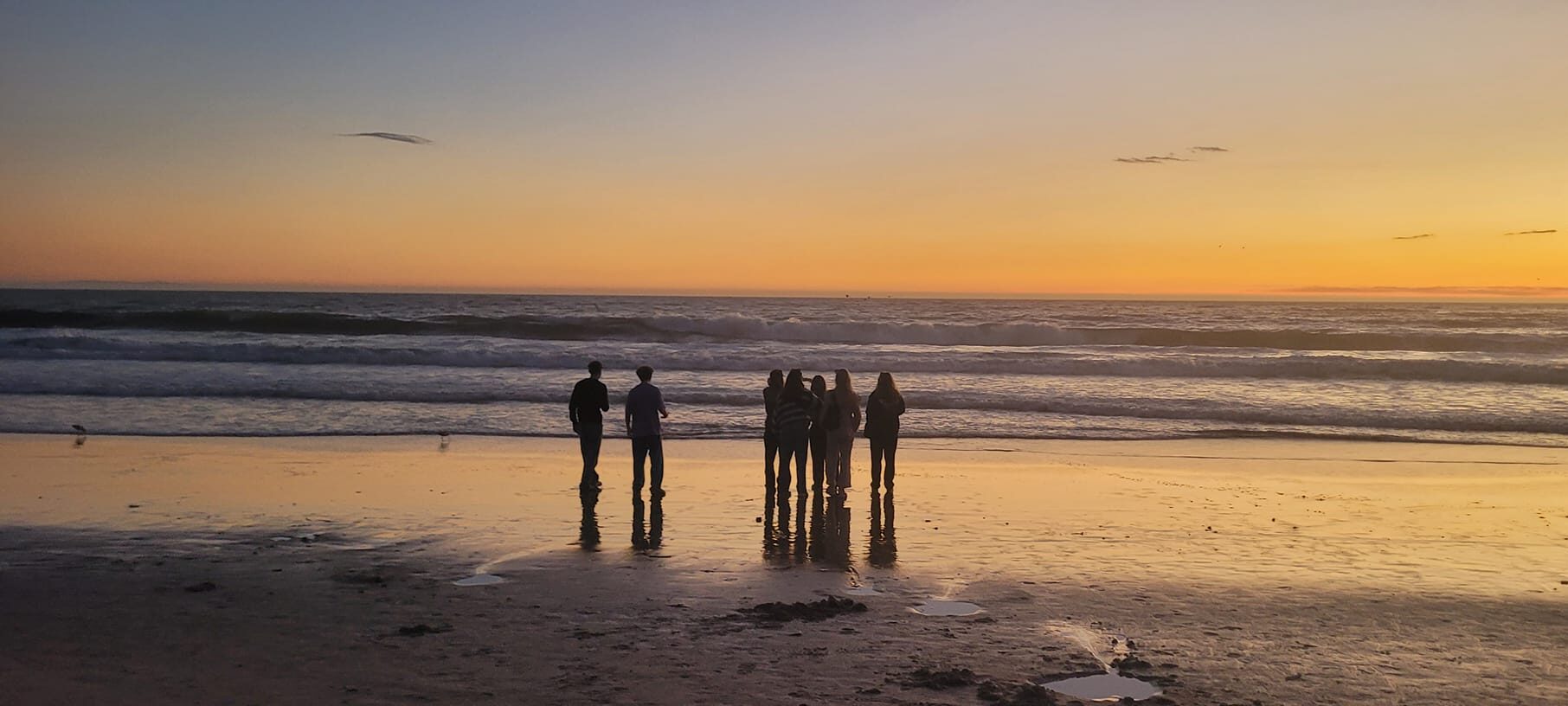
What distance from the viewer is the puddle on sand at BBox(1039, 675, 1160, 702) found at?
18.5 ft

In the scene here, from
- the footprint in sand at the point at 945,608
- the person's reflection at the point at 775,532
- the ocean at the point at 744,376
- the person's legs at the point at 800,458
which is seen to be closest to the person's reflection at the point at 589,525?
the person's reflection at the point at 775,532

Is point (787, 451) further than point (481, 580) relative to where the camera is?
Yes

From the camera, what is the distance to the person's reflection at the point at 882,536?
9188 millimetres

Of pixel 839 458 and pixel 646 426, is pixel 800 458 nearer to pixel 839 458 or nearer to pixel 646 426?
pixel 839 458

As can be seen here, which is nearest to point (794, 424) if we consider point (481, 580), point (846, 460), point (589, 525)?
point (846, 460)

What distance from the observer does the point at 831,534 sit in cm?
1048

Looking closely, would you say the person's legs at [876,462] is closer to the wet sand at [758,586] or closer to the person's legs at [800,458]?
the wet sand at [758,586]

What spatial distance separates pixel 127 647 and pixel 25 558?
10.9 ft

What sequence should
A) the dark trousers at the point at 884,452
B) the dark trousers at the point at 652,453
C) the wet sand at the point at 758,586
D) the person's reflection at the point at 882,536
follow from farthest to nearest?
the dark trousers at the point at 884,452, the dark trousers at the point at 652,453, the person's reflection at the point at 882,536, the wet sand at the point at 758,586

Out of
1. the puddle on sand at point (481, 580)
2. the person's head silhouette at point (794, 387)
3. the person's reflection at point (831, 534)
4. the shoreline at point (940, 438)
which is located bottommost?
the shoreline at point (940, 438)

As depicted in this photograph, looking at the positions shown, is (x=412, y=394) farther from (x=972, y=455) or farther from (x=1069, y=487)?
(x=1069, y=487)

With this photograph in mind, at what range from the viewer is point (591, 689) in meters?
5.70

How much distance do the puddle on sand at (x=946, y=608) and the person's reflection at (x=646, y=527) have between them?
9.61 feet

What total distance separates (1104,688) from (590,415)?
344 inches
